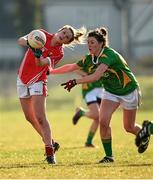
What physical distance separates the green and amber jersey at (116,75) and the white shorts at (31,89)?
76 cm

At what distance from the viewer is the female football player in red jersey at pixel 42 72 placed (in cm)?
1173

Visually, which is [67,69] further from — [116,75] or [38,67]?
[116,75]

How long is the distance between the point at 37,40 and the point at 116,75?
4.45ft

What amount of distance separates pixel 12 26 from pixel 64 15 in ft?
18.0

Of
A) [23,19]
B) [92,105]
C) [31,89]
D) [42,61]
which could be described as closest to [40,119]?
[31,89]

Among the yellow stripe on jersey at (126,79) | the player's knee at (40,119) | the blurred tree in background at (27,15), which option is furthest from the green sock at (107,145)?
the blurred tree in background at (27,15)

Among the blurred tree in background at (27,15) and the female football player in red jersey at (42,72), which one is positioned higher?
the blurred tree in background at (27,15)

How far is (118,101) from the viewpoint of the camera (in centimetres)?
1205

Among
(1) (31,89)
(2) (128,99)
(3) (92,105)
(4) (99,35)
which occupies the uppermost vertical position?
(4) (99,35)

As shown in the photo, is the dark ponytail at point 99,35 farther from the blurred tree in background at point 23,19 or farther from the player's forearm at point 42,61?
the blurred tree in background at point 23,19

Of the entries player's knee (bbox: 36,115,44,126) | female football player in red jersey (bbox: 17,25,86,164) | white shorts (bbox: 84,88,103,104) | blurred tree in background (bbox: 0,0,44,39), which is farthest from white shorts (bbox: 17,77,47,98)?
blurred tree in background (bbox: 0,0,44,39)

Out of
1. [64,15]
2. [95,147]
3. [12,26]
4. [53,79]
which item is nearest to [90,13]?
[64,15]

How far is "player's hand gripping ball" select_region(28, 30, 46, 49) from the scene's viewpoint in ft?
37.5

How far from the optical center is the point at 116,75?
11898mm
